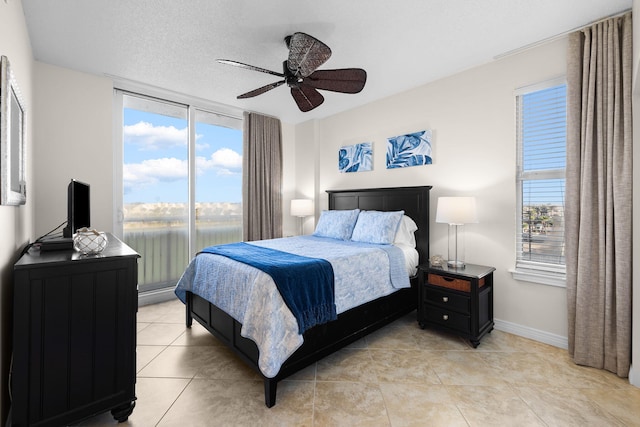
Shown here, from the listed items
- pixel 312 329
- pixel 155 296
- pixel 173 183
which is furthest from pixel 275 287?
pixel 173 183

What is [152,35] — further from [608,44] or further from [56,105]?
[608,44]

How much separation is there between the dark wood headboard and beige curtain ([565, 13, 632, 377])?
1.27 m

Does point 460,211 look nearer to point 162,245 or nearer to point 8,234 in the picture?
point 8,234

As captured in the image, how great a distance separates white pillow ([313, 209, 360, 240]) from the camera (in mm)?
3572

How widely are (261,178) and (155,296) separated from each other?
87.5 inches

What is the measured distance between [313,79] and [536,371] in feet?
9.48

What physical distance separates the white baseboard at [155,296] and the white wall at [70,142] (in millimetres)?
982

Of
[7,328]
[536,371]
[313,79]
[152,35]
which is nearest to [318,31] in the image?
[313,79]

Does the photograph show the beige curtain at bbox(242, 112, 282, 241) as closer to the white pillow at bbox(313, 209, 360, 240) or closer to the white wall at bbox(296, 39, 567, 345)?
the white pillow at bbox(313, 209, 360, 240)

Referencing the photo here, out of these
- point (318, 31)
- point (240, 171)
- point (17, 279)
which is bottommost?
point (17, 279)

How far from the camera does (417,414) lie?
174 cm

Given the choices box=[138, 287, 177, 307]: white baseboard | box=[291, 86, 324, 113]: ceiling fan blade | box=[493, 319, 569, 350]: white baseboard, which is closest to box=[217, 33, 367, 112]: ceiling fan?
box=[291, 86, 324, 113]: ceiling fan blade

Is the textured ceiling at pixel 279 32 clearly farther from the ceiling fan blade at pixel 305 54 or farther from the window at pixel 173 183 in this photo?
the window at pixel 173 183

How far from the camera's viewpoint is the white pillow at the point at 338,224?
357 centimetres
